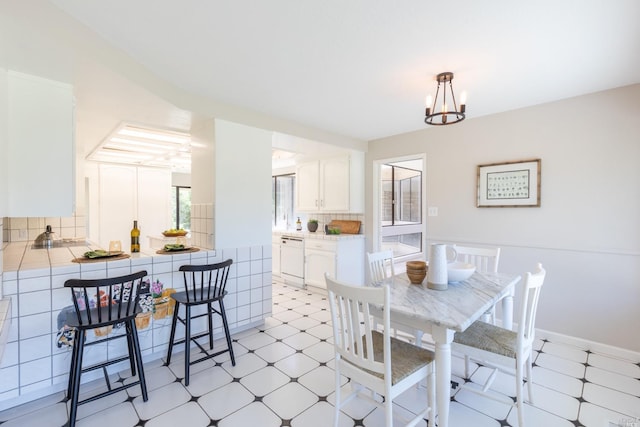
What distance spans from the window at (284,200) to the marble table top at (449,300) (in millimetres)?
3919

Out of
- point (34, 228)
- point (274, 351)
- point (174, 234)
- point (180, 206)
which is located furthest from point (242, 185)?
point (180, 206)

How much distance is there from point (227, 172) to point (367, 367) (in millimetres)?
2127

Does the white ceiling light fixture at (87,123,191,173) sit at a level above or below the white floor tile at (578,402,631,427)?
above

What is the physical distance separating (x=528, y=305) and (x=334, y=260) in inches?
103

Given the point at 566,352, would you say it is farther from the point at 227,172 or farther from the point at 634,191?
the point at 227,172

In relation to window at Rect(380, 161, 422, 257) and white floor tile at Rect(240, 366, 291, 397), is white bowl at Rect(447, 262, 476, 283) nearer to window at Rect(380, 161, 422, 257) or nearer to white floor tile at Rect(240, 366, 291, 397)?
white floor tile at Rect(240, 366, 291, 397)

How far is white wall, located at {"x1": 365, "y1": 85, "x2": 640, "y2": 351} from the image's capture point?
97.6 inches

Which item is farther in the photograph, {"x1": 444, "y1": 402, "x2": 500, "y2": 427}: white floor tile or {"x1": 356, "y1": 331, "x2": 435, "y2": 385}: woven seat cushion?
{"x1": 444, "y1": 402, "x2": 500, "y2": 427}: white floor tile

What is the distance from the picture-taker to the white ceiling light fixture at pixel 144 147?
3333mm

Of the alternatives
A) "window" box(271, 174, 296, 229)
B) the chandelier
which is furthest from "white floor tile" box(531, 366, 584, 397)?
"window" box(271, 174, 296, 229)

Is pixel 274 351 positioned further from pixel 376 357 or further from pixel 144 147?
pixel 144 147

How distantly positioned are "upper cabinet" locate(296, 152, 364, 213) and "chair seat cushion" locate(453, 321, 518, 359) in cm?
263

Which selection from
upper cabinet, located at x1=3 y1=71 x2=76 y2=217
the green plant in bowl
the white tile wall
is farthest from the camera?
the green plant in bowl

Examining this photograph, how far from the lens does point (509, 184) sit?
3.05 meters
